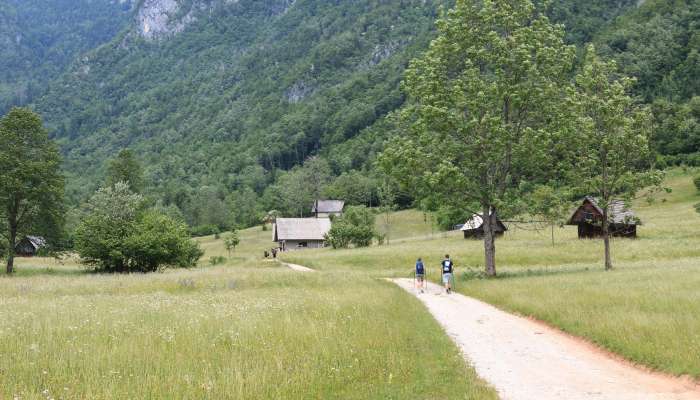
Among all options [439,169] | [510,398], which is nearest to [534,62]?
[439,169]

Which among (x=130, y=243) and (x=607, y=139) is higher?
(x=607, y=139)

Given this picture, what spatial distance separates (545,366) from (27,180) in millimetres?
50048

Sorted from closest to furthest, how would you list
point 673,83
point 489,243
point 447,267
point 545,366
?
point 545,366 → point 447,267 → point 489,243 → point 673,83

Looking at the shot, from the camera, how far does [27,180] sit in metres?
50.0

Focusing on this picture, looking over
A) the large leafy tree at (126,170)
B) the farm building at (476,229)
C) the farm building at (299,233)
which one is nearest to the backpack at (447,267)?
the farm building at (476,229)

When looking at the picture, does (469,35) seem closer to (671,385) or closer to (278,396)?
(671,385)

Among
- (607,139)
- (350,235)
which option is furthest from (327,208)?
(607,139)

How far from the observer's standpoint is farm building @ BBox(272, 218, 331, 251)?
10794 centimetres

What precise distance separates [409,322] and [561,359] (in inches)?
217

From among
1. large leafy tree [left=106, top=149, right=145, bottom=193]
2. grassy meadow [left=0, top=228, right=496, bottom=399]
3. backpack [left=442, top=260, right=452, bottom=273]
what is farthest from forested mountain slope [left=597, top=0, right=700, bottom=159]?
grassy meadow [left=0, top=228, right=496, bottom=399]

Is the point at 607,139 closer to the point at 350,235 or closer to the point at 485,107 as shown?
the point at 485,107

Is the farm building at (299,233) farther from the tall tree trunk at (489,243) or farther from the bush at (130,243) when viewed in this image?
the tall tree trunk at (489,243)

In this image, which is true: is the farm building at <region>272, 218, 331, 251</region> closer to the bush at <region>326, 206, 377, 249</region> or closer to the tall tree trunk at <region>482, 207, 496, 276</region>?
the bush at <region>326, 206, 377, 249</region>

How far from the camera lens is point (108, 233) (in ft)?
169
